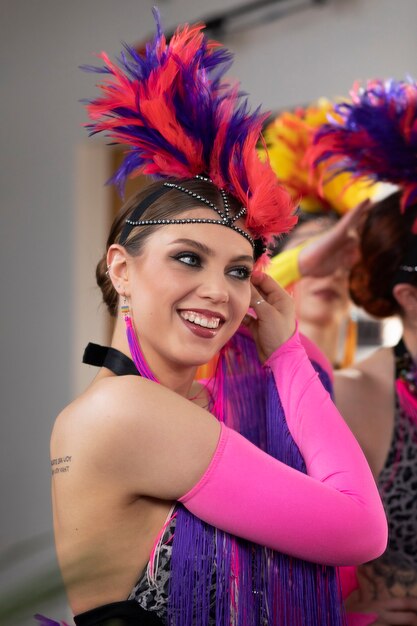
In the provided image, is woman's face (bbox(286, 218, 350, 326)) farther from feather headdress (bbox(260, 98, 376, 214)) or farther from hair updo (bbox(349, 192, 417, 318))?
hair updo (bbox(349, 192, 417, 318))

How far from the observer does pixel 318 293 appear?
214cm

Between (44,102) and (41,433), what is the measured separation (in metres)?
1.75

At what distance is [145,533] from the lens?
1018mm

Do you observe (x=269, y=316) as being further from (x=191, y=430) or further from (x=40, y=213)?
(x=40, y=213)

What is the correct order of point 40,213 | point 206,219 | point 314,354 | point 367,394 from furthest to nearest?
point 40,213
point 367,394
point 314,354
point 206,219

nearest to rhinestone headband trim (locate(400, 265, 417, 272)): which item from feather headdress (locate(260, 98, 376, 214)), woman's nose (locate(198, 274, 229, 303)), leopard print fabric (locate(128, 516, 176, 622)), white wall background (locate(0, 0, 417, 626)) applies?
feather headdress (locate(260, 98, 376, 214))

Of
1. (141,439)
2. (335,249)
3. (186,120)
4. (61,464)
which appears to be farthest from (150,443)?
(335,249)

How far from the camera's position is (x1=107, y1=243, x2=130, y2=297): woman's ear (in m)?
1.10

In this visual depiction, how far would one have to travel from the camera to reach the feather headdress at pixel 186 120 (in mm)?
1086

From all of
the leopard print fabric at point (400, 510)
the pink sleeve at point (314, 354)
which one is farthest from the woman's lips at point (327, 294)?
the pink sleeve at point (314, 354)

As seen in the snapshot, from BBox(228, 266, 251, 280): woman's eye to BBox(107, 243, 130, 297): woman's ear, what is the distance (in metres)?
0.15

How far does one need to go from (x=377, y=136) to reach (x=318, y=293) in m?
0.66

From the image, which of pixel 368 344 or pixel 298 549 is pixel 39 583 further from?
pixel 368 344

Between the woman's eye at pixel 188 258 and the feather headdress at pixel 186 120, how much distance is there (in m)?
0.12
